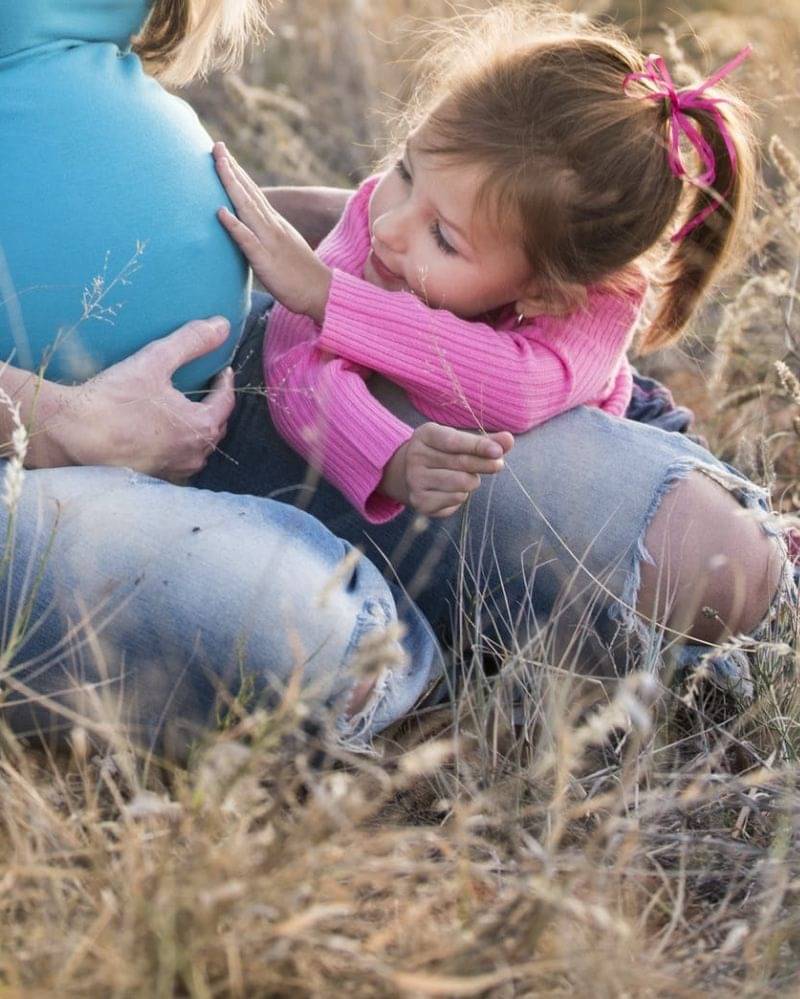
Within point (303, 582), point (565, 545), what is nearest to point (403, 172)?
point (565, 545)

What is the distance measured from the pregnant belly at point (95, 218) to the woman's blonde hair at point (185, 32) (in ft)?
0.64

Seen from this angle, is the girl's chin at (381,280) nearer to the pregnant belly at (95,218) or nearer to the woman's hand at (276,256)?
the woman's hand at (276,256)

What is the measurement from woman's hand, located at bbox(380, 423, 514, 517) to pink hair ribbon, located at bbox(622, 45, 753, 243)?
610 mm

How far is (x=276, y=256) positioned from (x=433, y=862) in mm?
1019

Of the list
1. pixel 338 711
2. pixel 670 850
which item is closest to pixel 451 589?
pixel 338 711

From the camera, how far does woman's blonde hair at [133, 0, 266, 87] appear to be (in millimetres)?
2268

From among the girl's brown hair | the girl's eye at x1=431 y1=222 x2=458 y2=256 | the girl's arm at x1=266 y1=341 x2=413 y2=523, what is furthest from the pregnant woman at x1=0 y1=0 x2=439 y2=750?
the girl's brown hair

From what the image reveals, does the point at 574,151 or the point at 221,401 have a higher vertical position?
the point at 574,151

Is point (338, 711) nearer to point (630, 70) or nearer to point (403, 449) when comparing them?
point (403, 449)

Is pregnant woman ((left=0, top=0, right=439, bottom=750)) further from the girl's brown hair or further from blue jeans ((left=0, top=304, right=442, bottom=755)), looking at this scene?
the girl's brown hair

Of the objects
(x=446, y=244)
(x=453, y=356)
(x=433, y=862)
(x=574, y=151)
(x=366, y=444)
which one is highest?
(x=574, y=151)

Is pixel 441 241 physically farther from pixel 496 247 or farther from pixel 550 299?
pixel 550 299

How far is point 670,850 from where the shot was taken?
68.0 inches

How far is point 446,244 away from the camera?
2.13 m
